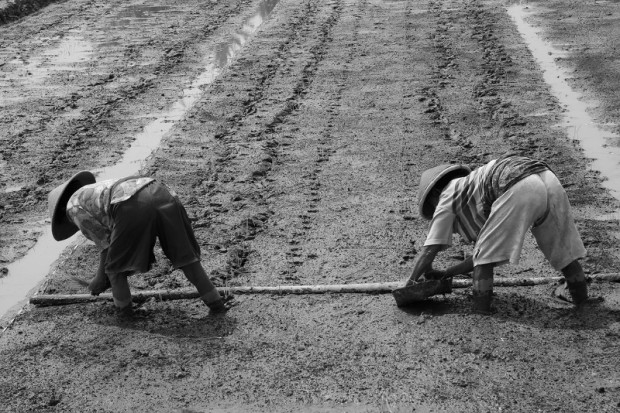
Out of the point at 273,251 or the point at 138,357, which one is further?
the point at 273,251

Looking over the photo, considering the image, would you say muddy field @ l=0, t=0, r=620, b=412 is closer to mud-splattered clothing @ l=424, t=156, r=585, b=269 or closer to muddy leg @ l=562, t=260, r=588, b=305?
muddy leg @ l=562, t=260, r=588, b=305

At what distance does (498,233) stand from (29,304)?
3.24 meters

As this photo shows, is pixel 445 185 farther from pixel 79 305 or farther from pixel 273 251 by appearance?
pixel 79 305

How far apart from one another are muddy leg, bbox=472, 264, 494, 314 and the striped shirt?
0.72 feet

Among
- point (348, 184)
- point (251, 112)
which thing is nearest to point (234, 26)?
point (251, 112)

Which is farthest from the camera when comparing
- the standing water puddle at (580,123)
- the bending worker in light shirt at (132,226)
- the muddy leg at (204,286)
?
the standing water puddle at (580,123)

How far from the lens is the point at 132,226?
571 centimetres

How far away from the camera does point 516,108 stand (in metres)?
10.3

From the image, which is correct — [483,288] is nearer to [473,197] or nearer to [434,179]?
[473,197]

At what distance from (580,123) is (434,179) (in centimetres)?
469

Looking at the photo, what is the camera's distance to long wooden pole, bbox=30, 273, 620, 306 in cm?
609

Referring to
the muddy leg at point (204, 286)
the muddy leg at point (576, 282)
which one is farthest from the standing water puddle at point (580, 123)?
the muddy leg at point (204, 286)

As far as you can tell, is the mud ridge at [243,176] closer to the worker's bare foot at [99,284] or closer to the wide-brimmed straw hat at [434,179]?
the worker's bare foot at [99,284]

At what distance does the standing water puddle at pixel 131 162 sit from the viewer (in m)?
7.00
